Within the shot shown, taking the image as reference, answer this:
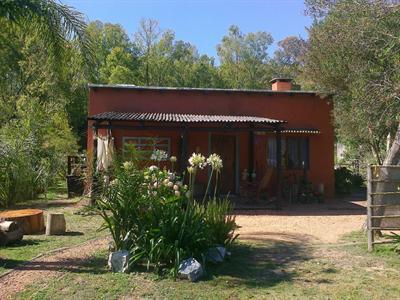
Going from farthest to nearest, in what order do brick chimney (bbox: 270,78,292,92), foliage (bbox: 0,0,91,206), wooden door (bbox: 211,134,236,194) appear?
brick chimney (bbox: 270,78,292,92), wooden door (bbox: 211,134,236,194), foliage (bbox: 0,0,91,206)

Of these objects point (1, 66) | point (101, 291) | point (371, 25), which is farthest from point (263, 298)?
point (1, 66)

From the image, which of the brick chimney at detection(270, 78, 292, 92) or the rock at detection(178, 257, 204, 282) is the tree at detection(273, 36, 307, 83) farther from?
the rock at detection(178, 257, 204, 282)

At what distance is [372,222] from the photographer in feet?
26.9

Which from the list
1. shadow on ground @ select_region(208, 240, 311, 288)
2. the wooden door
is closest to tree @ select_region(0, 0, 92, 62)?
shadow on ground @ select_region(208, 240, 311, 288)

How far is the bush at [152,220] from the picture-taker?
22.2 feet

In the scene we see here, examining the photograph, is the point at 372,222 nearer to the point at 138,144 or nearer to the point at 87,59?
the point at 87,59

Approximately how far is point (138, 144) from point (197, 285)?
10551 mm

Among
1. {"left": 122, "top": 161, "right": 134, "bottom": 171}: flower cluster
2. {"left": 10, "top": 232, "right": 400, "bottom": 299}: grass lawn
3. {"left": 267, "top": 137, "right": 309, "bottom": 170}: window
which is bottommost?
{"left": 10, "top": 232, "right": 400, "bottom": 299}: grass lawn

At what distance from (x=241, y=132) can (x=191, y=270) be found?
1063 cm

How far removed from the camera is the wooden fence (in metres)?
8.13

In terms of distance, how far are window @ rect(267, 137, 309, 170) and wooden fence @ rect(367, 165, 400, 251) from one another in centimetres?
845

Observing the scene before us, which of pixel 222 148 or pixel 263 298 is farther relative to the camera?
pixel 222 148

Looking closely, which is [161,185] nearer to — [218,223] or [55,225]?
[218,223]

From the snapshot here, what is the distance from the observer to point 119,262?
6695 mm
